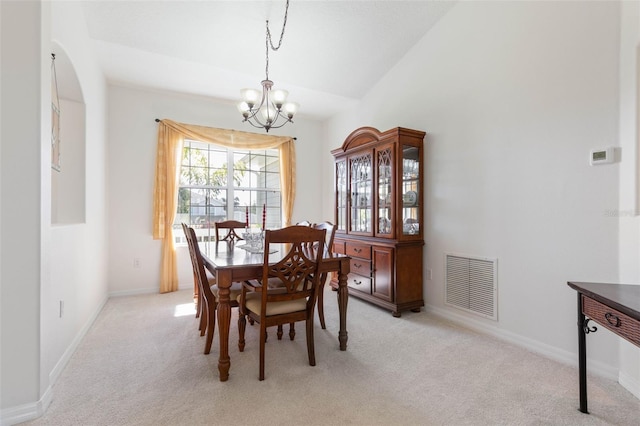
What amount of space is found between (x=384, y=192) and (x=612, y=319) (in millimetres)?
2217

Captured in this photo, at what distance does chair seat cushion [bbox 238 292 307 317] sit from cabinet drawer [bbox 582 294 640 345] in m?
1.60

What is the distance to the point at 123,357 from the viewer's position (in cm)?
221

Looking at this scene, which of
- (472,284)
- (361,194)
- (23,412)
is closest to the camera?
(23,412)

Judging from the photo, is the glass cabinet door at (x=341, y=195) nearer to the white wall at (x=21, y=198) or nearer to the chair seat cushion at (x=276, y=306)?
the chair seat cushion at (x=276, y=306)

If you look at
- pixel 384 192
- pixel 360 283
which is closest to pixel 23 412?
pixel 360 283

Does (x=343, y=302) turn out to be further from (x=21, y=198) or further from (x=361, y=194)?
(x=21, y=198)

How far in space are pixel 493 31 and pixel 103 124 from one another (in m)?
4.29

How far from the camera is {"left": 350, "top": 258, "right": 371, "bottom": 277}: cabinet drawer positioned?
11.2ft

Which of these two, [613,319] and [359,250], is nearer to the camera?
[613,319]

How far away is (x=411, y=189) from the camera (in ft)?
10.9

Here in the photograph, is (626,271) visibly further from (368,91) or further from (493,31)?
(368,91)

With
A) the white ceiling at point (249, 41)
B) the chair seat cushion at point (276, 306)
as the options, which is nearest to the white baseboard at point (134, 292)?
the chair seat cushion at point (276, 306)

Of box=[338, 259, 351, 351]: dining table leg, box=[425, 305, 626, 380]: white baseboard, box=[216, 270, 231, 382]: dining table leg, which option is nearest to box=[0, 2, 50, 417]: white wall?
box=[216, 270, 231, 382]: dining table leg

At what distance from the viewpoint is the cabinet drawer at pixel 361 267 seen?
3.42m
